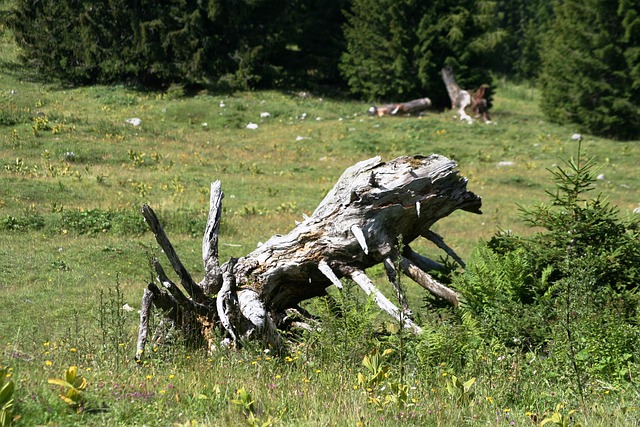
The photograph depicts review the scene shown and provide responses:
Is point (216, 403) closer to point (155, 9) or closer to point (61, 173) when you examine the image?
point (61, 173)

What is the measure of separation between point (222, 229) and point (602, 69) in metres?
23.0

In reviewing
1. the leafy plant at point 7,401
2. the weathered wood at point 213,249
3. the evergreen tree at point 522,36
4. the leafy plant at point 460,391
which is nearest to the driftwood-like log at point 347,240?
the weathered wood at point 213,249

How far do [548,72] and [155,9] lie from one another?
71.2ft

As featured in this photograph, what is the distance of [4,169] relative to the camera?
2066 centimetres

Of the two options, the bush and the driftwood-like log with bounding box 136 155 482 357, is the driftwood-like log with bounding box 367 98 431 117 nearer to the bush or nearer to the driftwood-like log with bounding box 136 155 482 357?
the driftwood-like log with bounding box 136 155 482 357

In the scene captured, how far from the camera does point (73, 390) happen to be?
4.24 m

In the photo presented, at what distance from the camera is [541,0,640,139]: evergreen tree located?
31625mm

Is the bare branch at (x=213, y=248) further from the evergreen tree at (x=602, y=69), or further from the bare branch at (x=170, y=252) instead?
the evergreen tree at (x=602, y=69)

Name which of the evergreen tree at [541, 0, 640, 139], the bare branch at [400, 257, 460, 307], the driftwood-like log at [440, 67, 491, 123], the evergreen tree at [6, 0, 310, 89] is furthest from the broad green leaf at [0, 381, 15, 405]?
the evergreen tree at [6, 0, 310, 89]

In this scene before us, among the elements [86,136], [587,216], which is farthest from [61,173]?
[587,216]

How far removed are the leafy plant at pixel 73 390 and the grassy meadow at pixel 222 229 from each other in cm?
7

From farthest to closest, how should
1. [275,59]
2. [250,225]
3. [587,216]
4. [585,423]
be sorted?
[275,59] → [250,225] → [587,216] → [585,423]

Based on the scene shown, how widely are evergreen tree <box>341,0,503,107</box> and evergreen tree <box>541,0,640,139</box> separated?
5.42 m

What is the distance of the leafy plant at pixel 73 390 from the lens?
4211 mm
